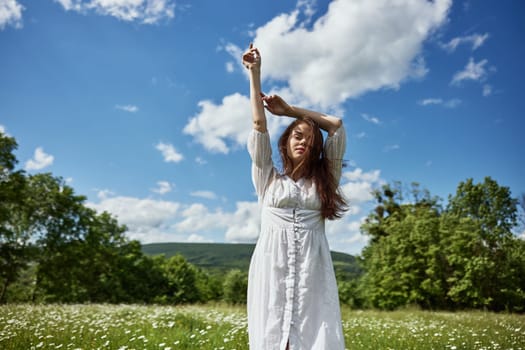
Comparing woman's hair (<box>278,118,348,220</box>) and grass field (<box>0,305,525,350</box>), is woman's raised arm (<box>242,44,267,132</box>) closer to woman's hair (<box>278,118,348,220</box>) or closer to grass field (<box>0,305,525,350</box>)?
woman's hair (<box>278,118,348,220</box>)

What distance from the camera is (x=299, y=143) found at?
2654 millimetres

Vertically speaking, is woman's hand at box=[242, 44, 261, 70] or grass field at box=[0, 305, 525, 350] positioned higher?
woman's hand at box=[242, 44, 261, 70]

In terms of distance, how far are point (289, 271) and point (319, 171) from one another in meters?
0.74

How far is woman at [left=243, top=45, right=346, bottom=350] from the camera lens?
7.49 ft

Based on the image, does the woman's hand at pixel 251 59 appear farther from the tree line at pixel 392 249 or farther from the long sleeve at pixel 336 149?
the tree line at pixel 392 249

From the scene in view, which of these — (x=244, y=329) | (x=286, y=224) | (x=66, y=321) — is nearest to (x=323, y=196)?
(x=286, y=224)

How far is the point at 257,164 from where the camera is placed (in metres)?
2.60

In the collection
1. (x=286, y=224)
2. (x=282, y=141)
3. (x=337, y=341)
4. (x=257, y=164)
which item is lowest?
(x=337, y=341)

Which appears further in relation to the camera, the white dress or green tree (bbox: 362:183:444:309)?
green tree (bbox: 362:183:444:309)

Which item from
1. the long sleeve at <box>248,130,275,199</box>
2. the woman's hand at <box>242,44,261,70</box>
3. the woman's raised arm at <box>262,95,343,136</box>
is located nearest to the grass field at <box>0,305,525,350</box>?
the long sleeve at <box>248,130,275,199</box>

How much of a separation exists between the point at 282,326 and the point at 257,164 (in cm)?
107

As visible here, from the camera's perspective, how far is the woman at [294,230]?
228 centimetres

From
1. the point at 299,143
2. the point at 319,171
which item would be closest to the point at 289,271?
the point at 319,171

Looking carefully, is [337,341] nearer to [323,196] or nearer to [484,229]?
[323,196]
